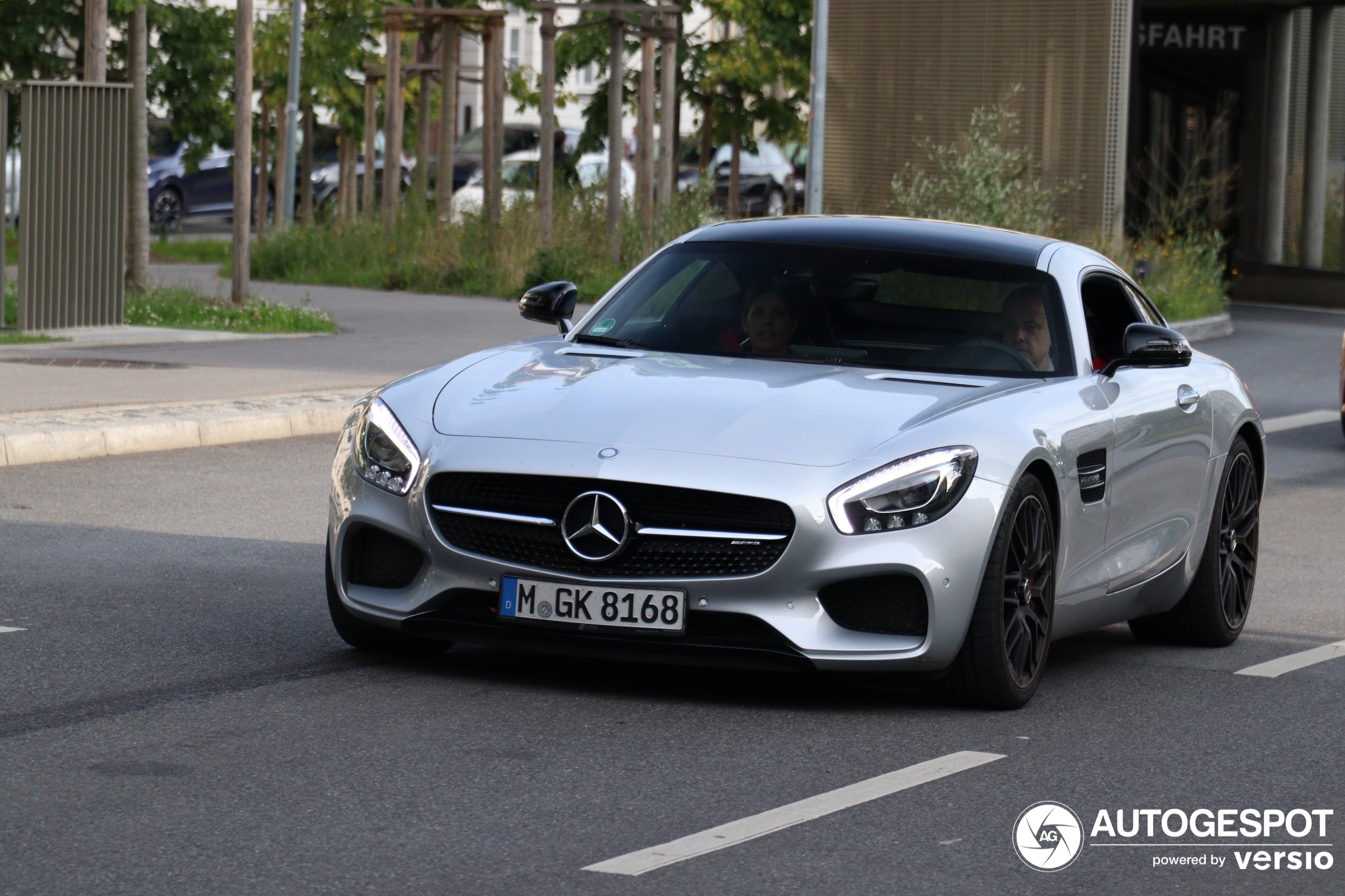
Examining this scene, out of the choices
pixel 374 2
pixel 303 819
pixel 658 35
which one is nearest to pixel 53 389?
pixel 303 819

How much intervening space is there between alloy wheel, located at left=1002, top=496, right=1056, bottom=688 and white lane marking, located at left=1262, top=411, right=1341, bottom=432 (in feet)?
33.3

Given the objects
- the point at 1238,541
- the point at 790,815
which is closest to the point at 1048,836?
the point at 790,815

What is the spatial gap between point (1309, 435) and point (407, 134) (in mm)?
25495

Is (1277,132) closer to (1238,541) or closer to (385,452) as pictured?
(1238,541)

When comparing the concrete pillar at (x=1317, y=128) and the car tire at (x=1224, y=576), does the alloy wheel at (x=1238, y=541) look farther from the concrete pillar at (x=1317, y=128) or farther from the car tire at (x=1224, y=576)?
the concrete pillar at (x=1317, y=128)

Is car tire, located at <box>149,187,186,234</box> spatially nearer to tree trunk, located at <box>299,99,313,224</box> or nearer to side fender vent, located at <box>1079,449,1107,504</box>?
tree trunk, located at <box>299,99,313,224</box>

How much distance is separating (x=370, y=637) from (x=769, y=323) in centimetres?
165

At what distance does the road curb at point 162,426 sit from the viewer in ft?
38.2

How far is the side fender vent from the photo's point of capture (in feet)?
Result: 22.1

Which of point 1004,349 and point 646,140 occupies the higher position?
point 646,140

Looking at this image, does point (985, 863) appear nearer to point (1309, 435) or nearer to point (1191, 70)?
point (1309, 435)

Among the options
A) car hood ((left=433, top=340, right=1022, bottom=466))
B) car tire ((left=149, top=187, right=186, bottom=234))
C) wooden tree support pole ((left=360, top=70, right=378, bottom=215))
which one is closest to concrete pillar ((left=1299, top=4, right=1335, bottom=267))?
wooden tree support pole ((left=360, top=70, right=378, bottom=215))

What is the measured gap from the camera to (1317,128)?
32812 mm

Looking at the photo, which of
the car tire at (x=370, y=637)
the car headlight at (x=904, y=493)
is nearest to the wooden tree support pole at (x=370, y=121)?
the car tire at (x=370, y=637)
